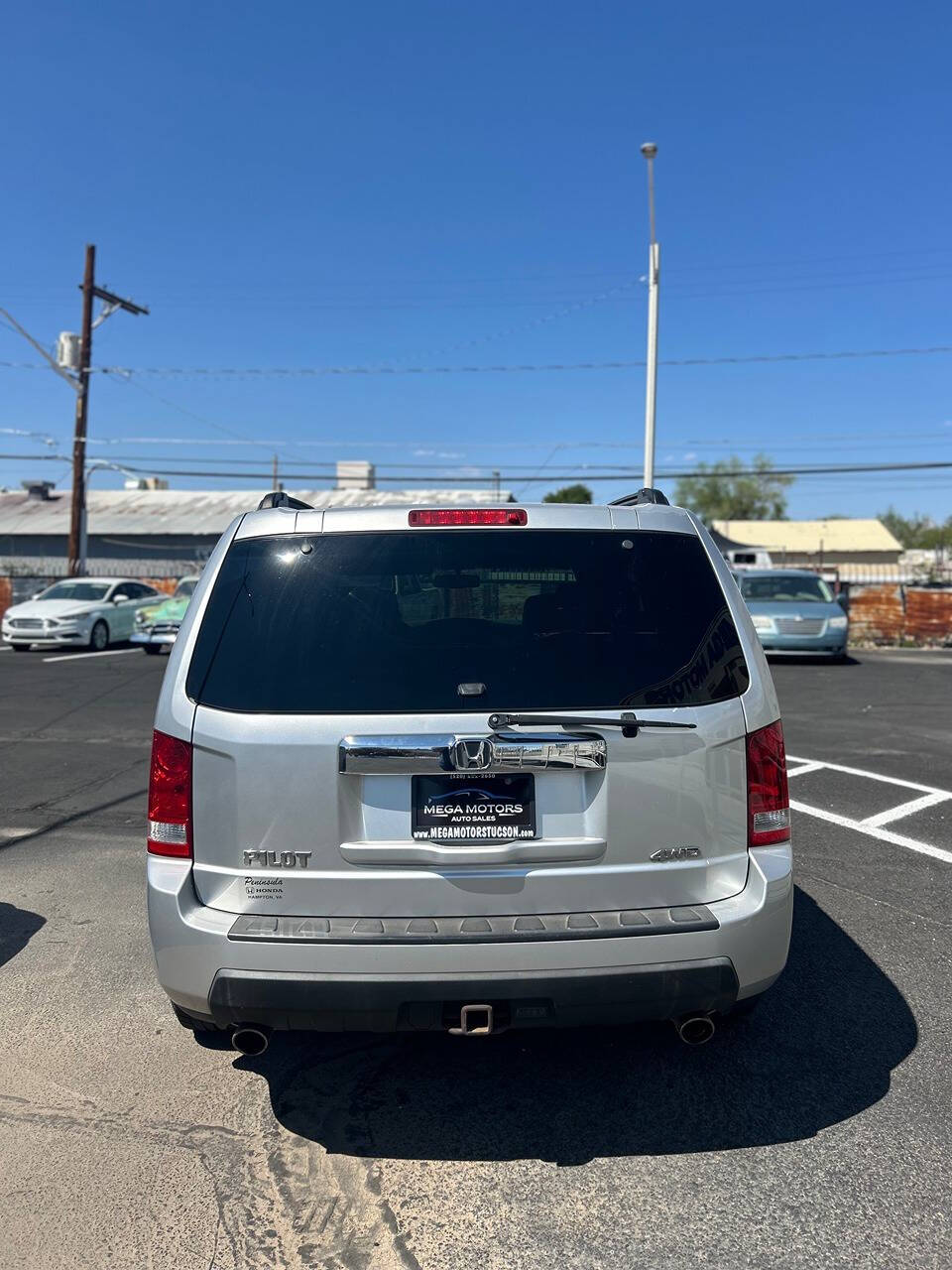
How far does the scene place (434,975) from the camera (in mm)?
2756

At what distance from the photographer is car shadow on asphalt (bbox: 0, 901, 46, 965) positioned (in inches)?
181

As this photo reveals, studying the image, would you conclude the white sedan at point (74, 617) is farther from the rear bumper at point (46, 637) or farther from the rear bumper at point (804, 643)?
the rear bumper at point (804, 643)

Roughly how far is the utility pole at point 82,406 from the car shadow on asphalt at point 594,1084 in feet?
94.7

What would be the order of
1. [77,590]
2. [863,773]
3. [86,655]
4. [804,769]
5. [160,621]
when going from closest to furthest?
[863,773], [804,769], [86,655], [160,621], [77,590]

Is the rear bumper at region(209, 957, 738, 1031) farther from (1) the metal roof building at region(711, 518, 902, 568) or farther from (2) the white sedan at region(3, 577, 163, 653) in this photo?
(1) the metal roof building at region(711, 518, 902, 568)

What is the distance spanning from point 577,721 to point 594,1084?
1381mm

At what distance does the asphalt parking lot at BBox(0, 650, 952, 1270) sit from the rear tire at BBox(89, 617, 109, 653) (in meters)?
17.2

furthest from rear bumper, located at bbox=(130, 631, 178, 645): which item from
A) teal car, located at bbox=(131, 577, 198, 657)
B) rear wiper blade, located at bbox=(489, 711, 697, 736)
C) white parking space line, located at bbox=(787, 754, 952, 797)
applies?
rear wiper blade, located at bbox=(489, 711, 697, 736)

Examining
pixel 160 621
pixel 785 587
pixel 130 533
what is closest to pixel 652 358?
pixel 785 587

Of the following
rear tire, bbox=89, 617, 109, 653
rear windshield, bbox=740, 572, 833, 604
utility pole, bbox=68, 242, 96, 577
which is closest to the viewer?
rear windshield, bbox=740, 572, 833, 604

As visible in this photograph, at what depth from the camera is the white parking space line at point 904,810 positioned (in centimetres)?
684

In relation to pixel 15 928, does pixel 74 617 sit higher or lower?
higher

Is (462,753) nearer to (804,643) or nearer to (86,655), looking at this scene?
(804,643)

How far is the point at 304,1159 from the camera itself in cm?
296
